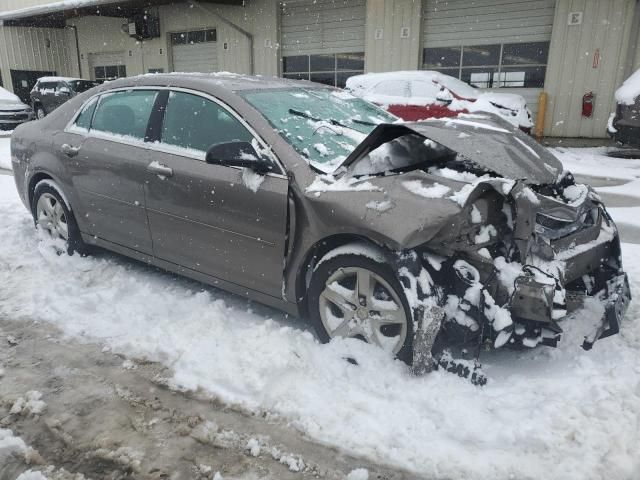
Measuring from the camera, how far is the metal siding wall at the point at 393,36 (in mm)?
14047

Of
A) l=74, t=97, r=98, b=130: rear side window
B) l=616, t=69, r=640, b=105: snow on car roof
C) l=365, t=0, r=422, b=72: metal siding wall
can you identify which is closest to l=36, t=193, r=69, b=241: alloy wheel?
l=74, t=97, r=98, b=130: rear side window

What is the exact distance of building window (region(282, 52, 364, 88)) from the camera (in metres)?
15.6

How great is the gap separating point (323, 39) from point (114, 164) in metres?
13.3

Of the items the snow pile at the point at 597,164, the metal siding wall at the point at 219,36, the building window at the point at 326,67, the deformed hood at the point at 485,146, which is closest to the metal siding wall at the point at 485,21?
the building window at the point at 326,67

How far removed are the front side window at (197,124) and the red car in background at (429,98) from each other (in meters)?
7.17

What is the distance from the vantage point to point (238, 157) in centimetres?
306

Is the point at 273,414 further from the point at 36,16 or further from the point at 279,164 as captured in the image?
the point at 36,16

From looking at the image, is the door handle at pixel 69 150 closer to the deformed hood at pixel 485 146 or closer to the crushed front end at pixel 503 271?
the deformed hood at pixel 485 146

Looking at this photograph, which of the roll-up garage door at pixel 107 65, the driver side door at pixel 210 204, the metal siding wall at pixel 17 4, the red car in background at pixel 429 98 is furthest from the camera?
the metal siding wall at pixel 17 4

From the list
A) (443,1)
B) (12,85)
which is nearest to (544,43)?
(443,1)

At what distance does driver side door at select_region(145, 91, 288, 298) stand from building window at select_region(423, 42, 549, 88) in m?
11.3

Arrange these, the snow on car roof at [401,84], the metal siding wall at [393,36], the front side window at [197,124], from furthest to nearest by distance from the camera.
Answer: the metal siding wall at [393,36] < the snow on car roof at [401,84] < the front side window at [197,124]

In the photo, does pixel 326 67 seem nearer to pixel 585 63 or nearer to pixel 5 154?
pixel 585 63

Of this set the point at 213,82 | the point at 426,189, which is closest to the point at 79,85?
the point at 213,82
